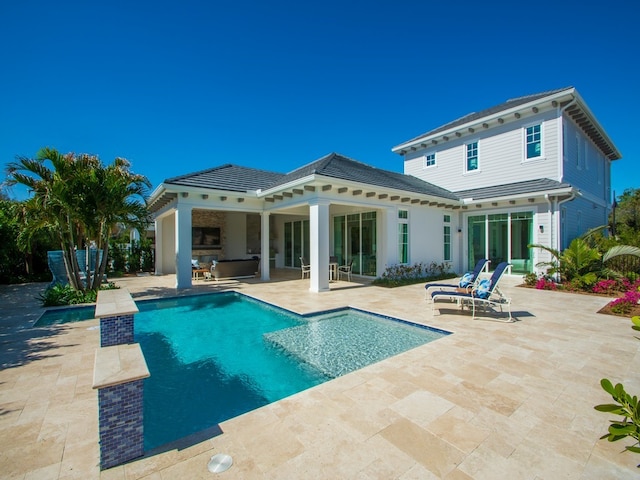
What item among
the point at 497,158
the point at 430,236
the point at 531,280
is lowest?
the point at 531,280

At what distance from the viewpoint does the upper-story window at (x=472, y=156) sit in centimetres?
1573

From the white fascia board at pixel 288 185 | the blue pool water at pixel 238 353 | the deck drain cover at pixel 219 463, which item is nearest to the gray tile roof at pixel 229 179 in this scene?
the white fascia board at pixel 288 185

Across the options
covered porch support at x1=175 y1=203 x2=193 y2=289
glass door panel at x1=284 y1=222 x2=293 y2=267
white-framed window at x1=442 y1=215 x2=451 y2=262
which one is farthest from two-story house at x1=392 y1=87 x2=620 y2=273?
covered porch support at x1=175 y1=203 x2=193 y2=289

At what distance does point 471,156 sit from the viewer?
16.0 m

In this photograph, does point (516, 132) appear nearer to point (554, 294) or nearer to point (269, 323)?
point (554, 294)

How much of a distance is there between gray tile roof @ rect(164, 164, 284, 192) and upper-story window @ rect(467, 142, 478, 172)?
34.4 ft

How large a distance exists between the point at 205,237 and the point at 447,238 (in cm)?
1429

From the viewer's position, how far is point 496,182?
1482cm

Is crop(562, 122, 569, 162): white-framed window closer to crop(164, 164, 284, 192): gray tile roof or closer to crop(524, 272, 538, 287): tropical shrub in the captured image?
crop(524, 272, 538, 287): tropical shrub

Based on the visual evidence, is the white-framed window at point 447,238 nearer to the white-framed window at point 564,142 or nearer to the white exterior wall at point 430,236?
the white exterior wall at point 430,236

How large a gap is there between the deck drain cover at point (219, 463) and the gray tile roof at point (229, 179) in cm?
1023

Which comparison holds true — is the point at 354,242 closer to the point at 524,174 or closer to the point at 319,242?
the point at 319,242

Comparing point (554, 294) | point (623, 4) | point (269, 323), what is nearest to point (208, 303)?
point (269, 323)

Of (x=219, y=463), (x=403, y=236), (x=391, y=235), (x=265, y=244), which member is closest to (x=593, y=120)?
(x=403, y=236)
